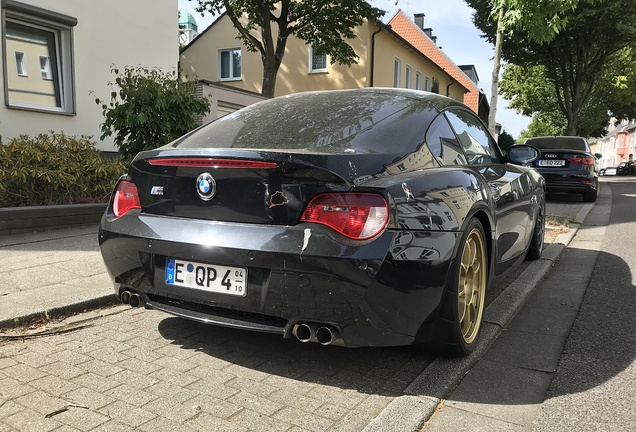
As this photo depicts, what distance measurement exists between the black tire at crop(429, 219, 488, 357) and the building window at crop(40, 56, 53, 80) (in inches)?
353

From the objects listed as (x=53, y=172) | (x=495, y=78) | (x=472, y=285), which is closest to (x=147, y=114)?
(x=53, y=172)

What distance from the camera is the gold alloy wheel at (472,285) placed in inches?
118

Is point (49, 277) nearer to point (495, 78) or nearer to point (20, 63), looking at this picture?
point (20, 63)

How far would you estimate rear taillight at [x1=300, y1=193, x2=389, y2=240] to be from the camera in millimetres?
2453

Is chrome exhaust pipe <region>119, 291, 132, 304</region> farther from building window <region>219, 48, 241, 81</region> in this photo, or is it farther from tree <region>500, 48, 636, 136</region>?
tree <region>500, 48, 636, 136</region>

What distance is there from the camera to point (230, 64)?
2547cm

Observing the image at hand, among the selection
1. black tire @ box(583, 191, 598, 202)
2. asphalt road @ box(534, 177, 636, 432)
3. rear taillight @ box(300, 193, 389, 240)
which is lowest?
asphalt road @ box(534, 177, 636, 432)

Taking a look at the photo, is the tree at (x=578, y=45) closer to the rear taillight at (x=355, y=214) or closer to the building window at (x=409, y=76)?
the building window at (x=409, y=76)

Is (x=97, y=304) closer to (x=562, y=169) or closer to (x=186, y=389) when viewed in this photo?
(x=186, y=389)

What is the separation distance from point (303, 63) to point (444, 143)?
21.0m

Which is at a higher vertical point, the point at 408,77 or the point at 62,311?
the point at 408,77

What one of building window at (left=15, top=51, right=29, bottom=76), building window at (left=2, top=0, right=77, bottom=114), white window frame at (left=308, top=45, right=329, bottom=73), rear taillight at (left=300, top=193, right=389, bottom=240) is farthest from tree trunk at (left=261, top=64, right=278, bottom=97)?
rear taillight at (left=300, top=193, right=389, bottom=240)

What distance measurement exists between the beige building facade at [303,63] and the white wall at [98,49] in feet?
32.5

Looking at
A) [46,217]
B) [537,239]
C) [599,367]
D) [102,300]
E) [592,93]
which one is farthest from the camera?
[592,93]
